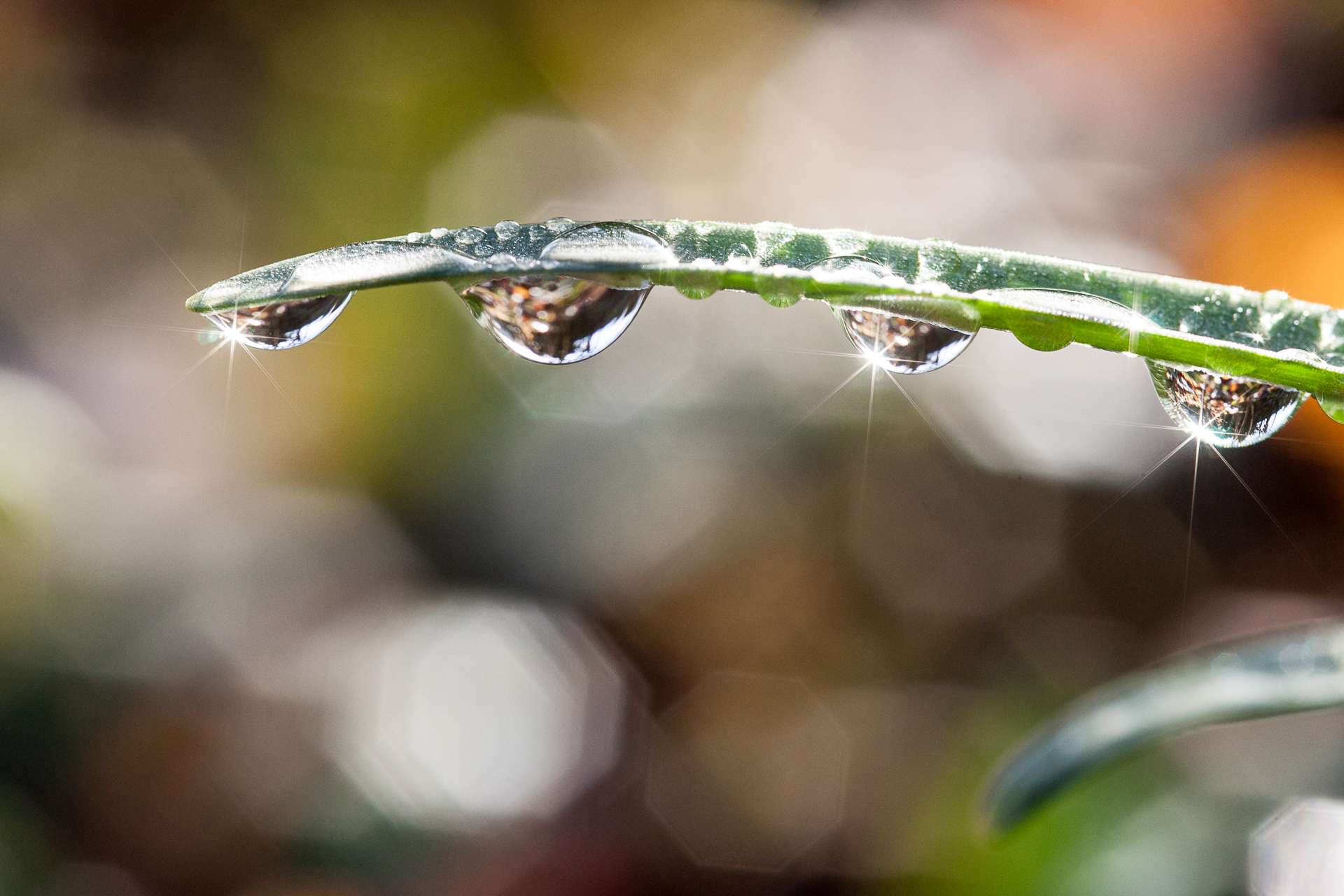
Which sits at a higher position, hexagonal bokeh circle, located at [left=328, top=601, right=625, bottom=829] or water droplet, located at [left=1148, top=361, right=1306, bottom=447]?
hexagonal bokeh circle, located at [left=328, top=601, right=625, bottom=829]

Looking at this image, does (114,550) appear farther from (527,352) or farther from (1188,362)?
(1188,362)

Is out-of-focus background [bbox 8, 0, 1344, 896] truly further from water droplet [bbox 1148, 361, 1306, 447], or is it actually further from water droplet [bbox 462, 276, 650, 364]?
water droplet [bbox 462, 276, 650, 364]

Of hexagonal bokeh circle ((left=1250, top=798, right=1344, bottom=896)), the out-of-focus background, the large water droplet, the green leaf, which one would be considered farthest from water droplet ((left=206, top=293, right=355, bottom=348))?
the out-of-focus background

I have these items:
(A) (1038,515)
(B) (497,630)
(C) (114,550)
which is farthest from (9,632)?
(A) (1038,515)

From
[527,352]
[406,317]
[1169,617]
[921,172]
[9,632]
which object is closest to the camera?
[527,352]

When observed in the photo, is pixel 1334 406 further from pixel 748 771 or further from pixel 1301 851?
pixel 748 771

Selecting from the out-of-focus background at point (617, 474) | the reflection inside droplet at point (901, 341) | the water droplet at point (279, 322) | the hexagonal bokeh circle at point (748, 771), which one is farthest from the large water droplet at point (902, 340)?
the hexagonal bokeh circle at point (748, 771)
